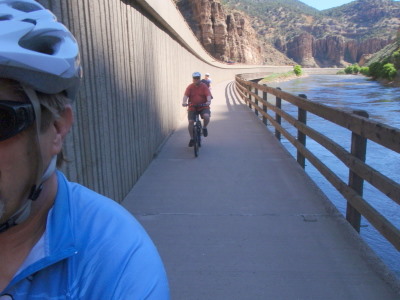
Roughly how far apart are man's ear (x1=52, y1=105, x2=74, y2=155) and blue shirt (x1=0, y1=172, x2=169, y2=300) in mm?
170

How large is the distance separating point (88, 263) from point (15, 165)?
12.3 inches

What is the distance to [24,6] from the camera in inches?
51.3

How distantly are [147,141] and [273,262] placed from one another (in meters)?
3.76

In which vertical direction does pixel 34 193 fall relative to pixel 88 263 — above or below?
above

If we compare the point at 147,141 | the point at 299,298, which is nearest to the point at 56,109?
the point at 299,298

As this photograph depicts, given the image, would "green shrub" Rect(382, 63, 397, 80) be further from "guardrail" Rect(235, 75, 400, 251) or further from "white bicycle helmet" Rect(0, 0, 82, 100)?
"white bicycle helmet" Rect(0, 0, 82, 100)

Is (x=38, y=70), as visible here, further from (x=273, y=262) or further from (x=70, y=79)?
(x=273, y=262)

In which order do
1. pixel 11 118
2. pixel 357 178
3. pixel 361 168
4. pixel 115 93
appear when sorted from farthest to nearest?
pixel 115 93 → pixel 357 178 → pixel 361 168 → pixel 11 118

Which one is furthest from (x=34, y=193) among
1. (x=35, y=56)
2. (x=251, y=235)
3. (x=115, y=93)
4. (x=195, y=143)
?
(x=195, y=143)

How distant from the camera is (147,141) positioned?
22.7 feet

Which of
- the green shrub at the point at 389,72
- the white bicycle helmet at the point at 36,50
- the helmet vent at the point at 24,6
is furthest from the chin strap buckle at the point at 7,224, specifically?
the green shrub at the point at 389,72

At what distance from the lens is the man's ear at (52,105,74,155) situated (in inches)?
48.8

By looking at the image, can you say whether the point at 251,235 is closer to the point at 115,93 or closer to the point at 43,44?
the point at 115,93

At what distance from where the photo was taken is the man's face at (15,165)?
1.09 meters
